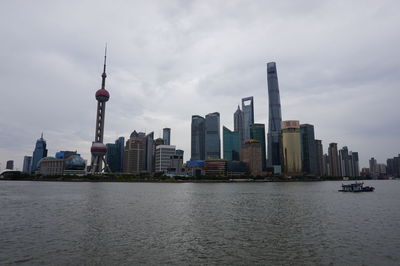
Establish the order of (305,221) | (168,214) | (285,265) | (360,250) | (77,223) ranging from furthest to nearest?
1. (168,214)
2. (305,221)
3. (77,223)
4. (360,250)
5. (285,265)

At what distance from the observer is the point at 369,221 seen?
189 ft

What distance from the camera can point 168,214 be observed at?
64.6 meters

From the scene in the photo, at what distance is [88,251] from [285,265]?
22206 millimetres

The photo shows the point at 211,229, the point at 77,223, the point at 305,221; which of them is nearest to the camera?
the point at 211,229

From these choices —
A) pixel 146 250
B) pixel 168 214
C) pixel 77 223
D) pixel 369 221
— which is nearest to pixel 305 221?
pixel 369 221

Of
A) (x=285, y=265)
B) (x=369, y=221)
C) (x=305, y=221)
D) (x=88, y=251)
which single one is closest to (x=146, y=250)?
(x=88, y=251)

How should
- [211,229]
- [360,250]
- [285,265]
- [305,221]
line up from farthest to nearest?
[305,221]
[211,229]
[360,250]
[285,265]

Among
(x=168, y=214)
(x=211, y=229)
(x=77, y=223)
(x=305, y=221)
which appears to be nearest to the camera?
(x=211, y=229)

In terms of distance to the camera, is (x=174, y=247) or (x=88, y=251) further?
(x=174, y=247)

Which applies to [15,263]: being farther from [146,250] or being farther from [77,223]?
[77,223]

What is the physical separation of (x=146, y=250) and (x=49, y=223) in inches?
1044

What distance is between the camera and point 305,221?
2216 inches

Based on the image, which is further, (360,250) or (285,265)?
(360,250)

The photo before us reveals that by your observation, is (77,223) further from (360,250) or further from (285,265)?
(360,250)
